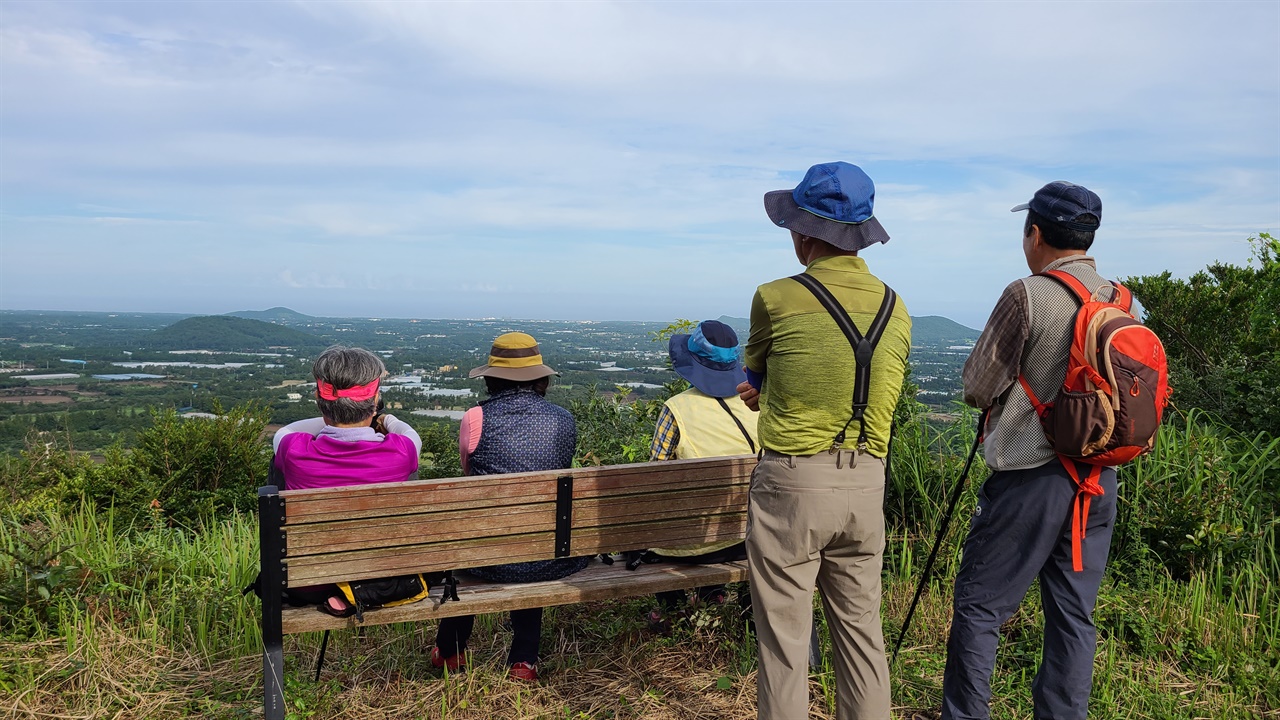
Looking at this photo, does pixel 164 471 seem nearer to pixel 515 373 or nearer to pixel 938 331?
pixel 515 373

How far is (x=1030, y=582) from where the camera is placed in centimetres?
244

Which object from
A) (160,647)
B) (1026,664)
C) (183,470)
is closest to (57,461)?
(183,470)

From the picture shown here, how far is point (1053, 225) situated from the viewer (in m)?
2.50

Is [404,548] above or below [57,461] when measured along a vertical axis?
above

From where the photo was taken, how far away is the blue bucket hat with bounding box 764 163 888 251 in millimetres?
2285

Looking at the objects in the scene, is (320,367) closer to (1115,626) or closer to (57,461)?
(1115,626)

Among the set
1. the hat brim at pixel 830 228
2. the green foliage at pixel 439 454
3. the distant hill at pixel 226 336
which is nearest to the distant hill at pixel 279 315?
the distant hill at pixel 226 336

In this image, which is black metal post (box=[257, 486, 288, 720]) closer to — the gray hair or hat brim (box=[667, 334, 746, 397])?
the gray hair

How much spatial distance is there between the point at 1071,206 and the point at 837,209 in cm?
77

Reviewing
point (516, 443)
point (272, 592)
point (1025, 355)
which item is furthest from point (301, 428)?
point (1025, 355)

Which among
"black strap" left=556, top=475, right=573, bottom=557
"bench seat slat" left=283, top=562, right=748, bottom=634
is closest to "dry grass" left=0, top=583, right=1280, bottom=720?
"bench seat slat" left=283, top=562, right=748, bottom=634

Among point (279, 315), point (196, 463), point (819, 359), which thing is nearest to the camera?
point (819, 359)

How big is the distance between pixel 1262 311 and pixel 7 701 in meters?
6.63

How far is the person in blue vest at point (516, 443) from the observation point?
3.10m
